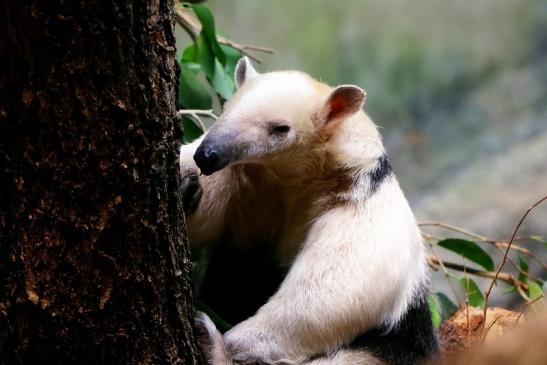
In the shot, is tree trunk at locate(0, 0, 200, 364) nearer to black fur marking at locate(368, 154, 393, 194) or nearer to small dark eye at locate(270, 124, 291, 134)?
small dark eye at locate(270, 124, 291, 134)

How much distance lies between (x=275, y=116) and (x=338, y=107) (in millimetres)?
222

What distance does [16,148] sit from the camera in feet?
5.15

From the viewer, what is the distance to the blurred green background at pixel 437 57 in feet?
22.0

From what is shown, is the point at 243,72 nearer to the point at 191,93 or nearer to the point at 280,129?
the point at 280,129

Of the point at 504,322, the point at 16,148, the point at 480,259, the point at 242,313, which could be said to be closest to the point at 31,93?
the point at 16,148

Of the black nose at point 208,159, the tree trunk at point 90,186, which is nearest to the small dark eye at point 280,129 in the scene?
the black nose at point 208,159

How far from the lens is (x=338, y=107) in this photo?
2404 mm

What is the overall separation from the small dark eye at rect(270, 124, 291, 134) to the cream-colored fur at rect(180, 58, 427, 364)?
0.02 metres

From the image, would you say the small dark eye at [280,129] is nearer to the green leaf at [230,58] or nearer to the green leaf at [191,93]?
the green leaf at [191,93]

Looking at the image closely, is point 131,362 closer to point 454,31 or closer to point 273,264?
point 273,264

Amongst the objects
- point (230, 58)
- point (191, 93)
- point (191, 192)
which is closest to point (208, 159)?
point (191, 192)

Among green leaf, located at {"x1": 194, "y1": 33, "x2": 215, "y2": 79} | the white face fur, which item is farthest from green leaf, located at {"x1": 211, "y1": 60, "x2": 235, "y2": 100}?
the white face fur

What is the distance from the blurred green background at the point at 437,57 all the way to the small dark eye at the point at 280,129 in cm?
438

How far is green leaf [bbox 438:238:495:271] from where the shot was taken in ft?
11.6
